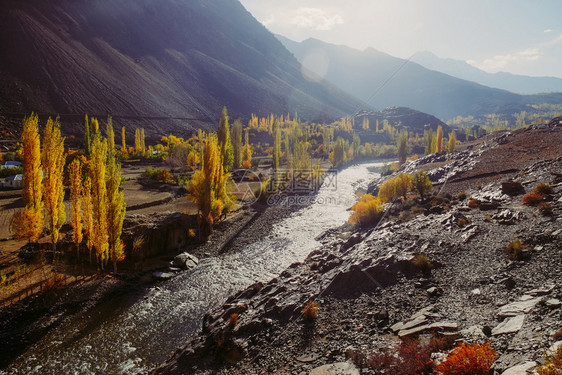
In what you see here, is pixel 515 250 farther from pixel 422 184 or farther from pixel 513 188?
pixel 422 184

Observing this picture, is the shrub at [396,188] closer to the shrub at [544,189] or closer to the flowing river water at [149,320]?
the flowing river water at [149,320]

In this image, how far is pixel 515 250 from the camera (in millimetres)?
14781

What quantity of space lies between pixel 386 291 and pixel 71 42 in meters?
180

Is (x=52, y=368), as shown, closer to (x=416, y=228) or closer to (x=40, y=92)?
(x=416, y=228)

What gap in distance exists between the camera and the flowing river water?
15234mm

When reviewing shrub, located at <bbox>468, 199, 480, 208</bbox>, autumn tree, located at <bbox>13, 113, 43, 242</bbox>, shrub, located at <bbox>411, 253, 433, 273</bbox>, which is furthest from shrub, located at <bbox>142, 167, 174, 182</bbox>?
shrub, located at <bbox>411, 253, 433, 273</bbox>

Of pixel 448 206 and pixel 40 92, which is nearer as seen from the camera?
pixel 448 206

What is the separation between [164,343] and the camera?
17.0 m

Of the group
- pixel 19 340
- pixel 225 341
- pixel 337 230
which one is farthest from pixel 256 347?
pixel 337 230

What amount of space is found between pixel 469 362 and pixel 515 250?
956cm

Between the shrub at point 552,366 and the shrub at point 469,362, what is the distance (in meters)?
1.33

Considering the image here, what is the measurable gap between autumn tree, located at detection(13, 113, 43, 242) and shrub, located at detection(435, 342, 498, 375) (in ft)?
89.9

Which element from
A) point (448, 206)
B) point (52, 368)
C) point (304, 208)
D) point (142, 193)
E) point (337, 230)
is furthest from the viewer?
point (304, 208)

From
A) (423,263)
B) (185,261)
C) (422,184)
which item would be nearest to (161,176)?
(185,261)
